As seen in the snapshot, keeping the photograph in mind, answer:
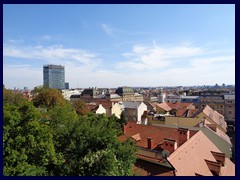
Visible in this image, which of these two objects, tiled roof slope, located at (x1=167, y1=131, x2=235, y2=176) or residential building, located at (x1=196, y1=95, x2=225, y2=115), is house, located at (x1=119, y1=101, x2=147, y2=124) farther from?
tiled roof slope, located at (x1=167, y1=131, x2=235, y2=176)

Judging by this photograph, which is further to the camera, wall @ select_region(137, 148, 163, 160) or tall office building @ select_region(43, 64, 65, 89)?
tall office building @ select_region(43, 64, 65, 89)

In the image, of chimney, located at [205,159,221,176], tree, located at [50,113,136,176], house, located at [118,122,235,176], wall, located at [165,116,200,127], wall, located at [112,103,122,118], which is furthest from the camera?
wall, located at [112,103,122,118]

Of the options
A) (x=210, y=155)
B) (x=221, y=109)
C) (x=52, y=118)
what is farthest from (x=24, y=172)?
(x=221, y=109)

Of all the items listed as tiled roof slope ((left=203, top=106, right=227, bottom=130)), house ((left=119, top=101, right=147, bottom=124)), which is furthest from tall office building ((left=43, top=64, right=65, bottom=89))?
tiled roof slope ((left=203, top=106, right=227, bottom=130))

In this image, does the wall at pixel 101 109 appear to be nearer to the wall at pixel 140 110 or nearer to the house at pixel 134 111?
the house at pixel 134 111

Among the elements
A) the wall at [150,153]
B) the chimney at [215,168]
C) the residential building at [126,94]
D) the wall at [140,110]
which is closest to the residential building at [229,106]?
the wall at [140,110]
